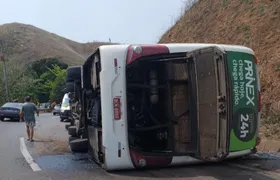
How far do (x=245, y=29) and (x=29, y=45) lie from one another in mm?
84103

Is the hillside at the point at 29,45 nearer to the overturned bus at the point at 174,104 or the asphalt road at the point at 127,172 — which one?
the asphalt road at the point at 127,172

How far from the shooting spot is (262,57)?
14609 millimetres

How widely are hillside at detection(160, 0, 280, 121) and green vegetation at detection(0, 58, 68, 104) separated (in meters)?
35.5

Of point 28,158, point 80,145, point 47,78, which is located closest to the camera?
point 80,145

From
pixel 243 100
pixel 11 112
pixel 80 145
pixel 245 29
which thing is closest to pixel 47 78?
pixel 11 112

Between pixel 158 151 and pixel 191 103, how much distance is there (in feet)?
3.39

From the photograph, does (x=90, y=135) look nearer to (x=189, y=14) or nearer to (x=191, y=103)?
(x=191, y=103)

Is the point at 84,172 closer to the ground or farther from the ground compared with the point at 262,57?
closer to the ground

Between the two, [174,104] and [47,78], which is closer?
[174,104]

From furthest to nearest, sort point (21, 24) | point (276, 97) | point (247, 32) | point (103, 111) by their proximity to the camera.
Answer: point (21, 24), point (247, 32), point (276, 97), point (103, 111)

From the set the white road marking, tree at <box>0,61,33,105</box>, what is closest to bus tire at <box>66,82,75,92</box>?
the white road marking

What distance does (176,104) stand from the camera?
779 cm

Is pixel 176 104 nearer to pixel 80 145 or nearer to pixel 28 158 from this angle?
pixel 80 145

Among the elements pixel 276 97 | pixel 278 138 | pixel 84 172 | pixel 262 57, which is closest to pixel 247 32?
pixel 262 57
